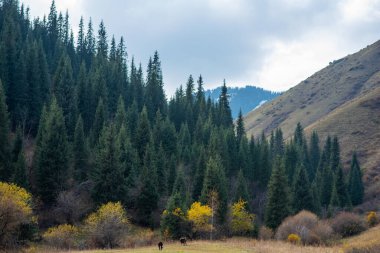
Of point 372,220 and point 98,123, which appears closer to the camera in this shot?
point 372,220

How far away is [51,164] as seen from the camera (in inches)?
2280

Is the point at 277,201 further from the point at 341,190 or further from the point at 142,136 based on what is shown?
the point at 341,190

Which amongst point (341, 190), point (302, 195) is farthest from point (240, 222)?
point (341, 190)

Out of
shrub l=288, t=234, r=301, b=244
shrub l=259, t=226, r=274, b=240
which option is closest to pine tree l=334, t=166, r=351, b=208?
shrub l=259, t=226, r=274, b=240

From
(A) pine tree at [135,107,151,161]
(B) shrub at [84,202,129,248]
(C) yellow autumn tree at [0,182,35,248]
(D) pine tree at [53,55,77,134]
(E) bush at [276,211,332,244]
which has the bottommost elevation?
(E) bush at [276,211,332,244]

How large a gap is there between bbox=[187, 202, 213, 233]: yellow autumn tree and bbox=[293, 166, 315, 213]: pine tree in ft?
102

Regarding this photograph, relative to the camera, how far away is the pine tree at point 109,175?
60312 millimetres

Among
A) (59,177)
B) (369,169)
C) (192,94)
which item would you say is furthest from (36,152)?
(369,169)

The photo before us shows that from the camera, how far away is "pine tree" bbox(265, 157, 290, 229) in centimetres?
6762

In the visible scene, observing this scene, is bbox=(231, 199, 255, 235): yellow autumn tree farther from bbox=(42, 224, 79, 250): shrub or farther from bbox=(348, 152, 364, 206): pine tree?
bbox=(348, 152, 364, 206): pine tree

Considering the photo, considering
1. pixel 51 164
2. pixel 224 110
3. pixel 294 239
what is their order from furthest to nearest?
pixel 224 110
pixel 51 164
pixel 294 239

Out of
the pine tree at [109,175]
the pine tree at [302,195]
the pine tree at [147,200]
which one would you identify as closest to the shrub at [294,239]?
the pine tree at [147,200]

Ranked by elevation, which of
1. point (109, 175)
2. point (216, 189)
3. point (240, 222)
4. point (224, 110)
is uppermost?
point (224, 110)

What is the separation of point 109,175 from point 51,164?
8.52 m
